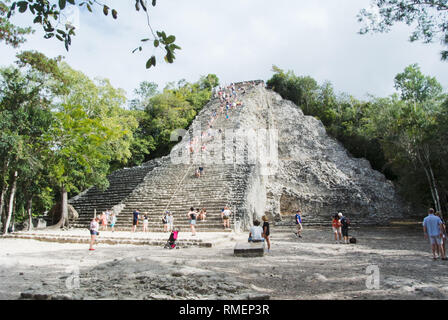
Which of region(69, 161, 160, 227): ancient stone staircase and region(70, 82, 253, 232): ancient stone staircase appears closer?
region(70, 82, 253, 232): ancient stone staircase

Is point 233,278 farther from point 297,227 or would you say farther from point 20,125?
point 20,125


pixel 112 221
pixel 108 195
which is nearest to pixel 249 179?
pixel 112 221

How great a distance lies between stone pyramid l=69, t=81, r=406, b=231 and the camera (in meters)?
16.5

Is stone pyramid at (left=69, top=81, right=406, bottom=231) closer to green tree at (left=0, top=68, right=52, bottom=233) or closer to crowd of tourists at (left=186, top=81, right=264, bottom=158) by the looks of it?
crowd of tourists at (left=186, top=81, right=264, bottom=158)

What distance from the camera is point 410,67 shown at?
33.1 metres

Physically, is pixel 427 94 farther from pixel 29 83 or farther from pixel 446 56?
pixel 29 83

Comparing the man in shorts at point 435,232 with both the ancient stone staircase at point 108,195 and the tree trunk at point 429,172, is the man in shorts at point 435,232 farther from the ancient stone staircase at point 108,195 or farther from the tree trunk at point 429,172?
the ancient stone staircase at point 108,195

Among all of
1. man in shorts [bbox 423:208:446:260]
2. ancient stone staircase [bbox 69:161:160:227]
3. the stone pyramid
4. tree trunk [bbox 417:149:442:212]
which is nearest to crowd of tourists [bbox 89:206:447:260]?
man in shorts [bbox 423:208:446:260]

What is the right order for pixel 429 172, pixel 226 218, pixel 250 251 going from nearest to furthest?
pixel 250 251 → pixel 226 218 → pixel 429 172

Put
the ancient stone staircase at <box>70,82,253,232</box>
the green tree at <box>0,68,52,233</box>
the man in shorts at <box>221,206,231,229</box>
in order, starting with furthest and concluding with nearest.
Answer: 1. the ancient stone staircase at <box>70,82,253,232</box>
2. the man in shorts at <box>221,206,231,229</box>
3. the green tree at <box>0,68,52,233</box>

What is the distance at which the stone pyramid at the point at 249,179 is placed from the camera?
16547 millimetres

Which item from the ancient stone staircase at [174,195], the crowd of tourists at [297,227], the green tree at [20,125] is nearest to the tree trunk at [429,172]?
the crowd of tourists at [297,227]

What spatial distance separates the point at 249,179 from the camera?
56.9 feet
